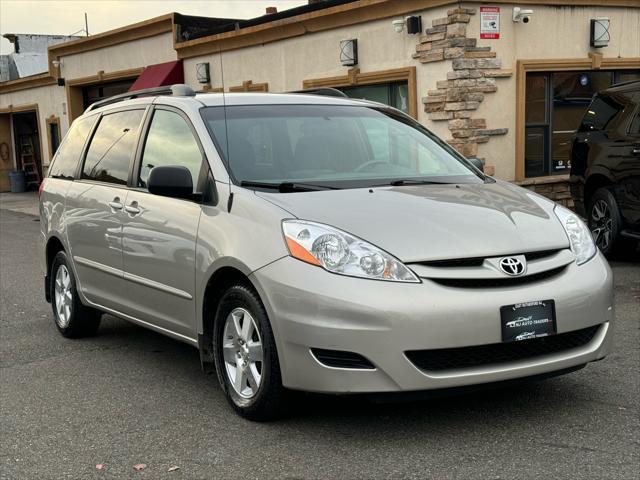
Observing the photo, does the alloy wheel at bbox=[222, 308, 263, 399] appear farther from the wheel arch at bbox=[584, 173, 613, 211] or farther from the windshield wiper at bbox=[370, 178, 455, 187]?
the wheel arch at bbox=[584, 173, 613, 211]

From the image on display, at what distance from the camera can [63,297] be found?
6.51m

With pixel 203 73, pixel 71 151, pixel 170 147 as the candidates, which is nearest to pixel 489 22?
pixel 71 151

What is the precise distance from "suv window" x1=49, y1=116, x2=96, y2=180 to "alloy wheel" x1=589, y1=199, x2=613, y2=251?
5.56 m

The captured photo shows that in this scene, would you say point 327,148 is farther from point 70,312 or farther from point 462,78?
point 462,78

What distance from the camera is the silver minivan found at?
367 cm

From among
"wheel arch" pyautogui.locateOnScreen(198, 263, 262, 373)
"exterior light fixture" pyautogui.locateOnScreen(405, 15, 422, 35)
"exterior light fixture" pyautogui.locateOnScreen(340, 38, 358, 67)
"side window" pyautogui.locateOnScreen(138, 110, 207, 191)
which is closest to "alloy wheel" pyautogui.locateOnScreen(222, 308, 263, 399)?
"wheel arch" pyautogui.locateOnScreen(198, 263, 262, 373)

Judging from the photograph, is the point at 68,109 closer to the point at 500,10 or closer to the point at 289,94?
the point at 500,10

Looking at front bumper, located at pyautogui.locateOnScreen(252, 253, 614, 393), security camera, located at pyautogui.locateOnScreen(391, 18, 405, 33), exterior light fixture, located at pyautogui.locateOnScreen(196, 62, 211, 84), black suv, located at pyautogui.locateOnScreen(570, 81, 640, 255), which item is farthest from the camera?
exterior light fixture, located at pyautogui.locateOnScreen(196, 62, 211, 84)

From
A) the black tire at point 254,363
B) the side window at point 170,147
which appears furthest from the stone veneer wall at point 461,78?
the black tire at point 254,363

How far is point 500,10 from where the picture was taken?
12477mm

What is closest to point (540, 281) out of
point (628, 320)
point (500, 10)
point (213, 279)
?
point (213, 279)

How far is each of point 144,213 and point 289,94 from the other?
1.30 metres

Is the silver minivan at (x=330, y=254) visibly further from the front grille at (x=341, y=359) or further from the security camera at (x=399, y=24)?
the security camera at (x=399, y=24)

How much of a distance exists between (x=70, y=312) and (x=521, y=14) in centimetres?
893
